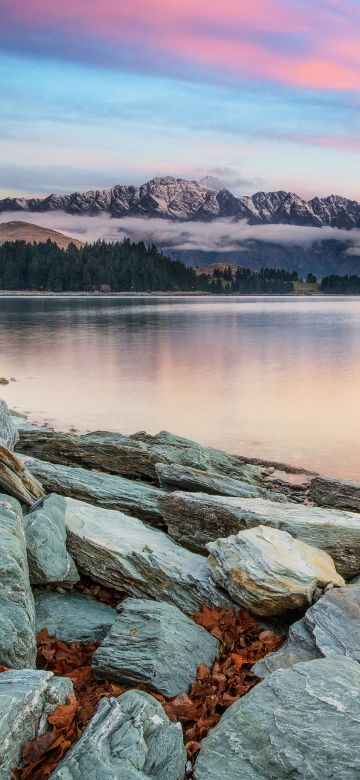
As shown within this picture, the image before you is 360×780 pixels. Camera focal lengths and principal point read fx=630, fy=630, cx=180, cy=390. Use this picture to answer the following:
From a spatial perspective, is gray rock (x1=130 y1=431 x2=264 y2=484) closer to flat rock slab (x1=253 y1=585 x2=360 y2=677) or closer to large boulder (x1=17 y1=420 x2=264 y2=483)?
large boulder (x1=17 y1=420 x2=264 y2=483)

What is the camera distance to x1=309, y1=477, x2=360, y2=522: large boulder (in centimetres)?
1507

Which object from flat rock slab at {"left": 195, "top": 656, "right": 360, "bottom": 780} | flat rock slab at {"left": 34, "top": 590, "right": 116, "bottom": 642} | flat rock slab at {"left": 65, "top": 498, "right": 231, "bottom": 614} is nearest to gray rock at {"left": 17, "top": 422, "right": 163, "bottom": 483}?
flat rock slab at {"left": 65, "top": 498, "right": 231, "bottom": 614}

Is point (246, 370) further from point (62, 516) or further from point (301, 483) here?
point (62, 516)

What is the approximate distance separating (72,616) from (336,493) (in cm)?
845

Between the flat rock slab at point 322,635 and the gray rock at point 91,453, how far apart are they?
24.4ft

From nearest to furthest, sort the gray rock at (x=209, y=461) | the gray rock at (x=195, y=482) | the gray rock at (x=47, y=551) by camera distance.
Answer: the gray rock at (x=47, y=551)
the gray rock at (x=195, y=482)
the gray rock at (x=209, y=461)

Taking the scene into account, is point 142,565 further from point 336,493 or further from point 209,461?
point 209,461

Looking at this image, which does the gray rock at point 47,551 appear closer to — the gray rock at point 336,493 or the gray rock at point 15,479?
the gray rock at point 15,479

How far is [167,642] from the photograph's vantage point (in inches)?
302

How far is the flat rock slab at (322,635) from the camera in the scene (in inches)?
307

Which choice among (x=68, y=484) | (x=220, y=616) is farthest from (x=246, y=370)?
(x=220, y=616)

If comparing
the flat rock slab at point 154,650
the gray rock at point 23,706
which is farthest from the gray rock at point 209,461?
the gray rock at point 23,706

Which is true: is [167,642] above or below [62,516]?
below

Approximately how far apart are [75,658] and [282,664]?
262 cm
